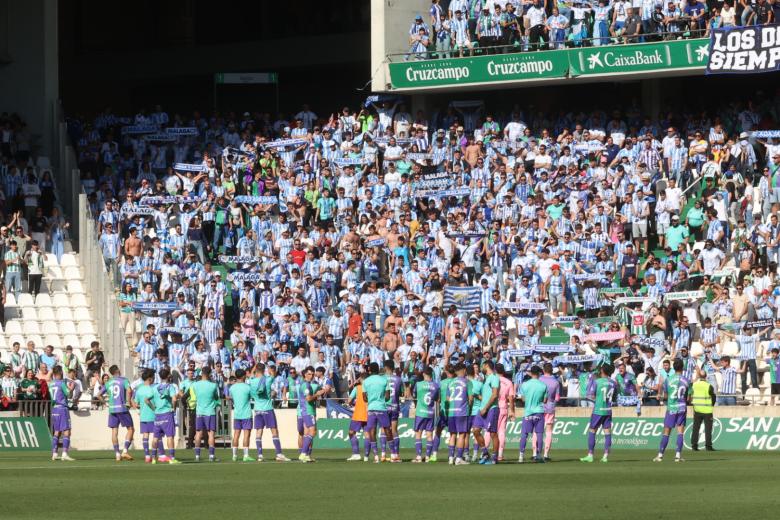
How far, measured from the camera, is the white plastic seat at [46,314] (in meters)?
40.7

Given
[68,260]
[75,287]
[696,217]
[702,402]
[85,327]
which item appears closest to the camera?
[702,402]

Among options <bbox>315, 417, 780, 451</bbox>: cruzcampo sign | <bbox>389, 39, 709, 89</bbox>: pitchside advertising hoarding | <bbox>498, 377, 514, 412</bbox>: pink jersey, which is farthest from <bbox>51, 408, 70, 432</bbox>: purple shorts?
<bbox>389, 39, 709, 89</bbox>: pitchside advertising hoarding

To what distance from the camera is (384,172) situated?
42969mm

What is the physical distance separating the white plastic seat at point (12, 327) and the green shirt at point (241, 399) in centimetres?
1345

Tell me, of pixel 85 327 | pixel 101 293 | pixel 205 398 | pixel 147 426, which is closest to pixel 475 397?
pixel 205 398

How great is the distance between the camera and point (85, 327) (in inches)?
1606

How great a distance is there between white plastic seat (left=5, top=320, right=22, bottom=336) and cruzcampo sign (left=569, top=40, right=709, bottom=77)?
1547cm

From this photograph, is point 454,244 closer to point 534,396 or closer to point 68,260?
point 68,260

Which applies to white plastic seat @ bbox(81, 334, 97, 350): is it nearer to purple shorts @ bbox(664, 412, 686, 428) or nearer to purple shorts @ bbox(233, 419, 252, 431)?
purple shorts @ bbox(233, 419, 252, 431)

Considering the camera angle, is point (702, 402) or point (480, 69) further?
point (480, 69)

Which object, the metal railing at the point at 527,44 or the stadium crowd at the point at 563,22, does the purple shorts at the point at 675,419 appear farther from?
the metal railing at the point at 527,44

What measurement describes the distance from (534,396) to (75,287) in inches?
717

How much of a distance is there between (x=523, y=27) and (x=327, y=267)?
914cm

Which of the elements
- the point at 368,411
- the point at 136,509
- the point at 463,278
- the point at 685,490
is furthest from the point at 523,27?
the point at 136,509
